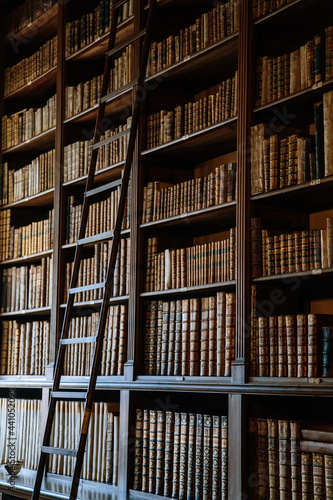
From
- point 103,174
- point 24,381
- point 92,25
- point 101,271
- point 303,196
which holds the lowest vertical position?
point 24,381

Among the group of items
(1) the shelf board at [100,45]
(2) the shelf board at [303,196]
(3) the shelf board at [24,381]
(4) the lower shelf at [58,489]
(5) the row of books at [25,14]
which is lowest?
(4) the lower shelf at [58,489]

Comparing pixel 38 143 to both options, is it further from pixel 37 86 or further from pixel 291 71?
pixel 291 71

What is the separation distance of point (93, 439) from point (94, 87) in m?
1.96

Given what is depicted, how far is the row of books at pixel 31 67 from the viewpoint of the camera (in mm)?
4789

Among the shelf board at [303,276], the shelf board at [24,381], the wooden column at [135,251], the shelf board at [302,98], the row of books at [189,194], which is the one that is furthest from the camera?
the shelf board at [24,381]

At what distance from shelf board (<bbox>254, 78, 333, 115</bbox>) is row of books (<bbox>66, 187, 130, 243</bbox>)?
41.4 inches

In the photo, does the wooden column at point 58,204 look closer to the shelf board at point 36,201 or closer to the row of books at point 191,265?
the shelf board at point 36,201

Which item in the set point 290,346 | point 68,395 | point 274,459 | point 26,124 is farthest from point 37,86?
point 274,459

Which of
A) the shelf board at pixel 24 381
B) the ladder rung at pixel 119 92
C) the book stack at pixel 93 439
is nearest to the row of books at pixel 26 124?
the ladder rung at pixel 119 92

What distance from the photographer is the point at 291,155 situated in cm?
304

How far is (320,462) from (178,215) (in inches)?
53.1

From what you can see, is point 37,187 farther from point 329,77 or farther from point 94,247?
point 329,77

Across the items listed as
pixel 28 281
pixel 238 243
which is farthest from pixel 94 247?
pixel 238 243

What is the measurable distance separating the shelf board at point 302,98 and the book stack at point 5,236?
7.76 ft
